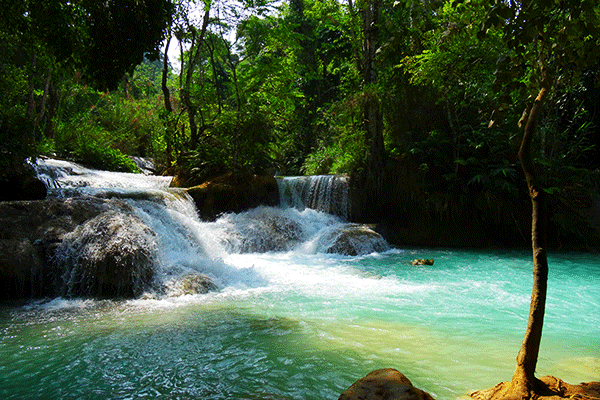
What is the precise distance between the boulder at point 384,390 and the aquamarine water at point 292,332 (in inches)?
27.7

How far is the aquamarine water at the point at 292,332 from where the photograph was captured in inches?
117

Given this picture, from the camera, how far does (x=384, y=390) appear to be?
206 centimetres

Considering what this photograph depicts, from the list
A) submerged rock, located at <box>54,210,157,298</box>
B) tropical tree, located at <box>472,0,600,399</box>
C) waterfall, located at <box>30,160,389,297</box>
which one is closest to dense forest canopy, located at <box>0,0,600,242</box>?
waterfall, located at <box>30,160,389,297</box>

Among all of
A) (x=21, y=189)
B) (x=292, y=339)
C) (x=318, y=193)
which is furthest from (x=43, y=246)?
(x=318, y=193)

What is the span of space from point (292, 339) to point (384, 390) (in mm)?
1947

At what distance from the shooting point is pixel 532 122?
2.16 m

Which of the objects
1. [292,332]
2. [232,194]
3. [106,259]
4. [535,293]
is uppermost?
[232,194]

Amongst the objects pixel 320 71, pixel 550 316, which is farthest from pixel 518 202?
pixel 320 71

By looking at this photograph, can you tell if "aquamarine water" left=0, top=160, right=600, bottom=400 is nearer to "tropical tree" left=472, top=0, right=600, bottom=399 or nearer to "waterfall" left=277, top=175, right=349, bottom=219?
"tropical tree" left=472, top=0, right=600, bottom=399

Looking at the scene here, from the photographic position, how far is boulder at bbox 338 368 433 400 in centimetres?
201

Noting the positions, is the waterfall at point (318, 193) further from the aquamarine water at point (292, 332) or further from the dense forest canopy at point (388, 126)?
the aquamarine water at point (292, 332)

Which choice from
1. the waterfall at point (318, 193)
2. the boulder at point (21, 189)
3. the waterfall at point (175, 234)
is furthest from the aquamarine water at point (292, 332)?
the waterfall at point (318, 193)

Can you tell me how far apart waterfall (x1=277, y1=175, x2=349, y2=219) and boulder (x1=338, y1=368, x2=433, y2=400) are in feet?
33.5

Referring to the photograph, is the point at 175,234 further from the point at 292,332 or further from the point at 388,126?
the point at 388,126
